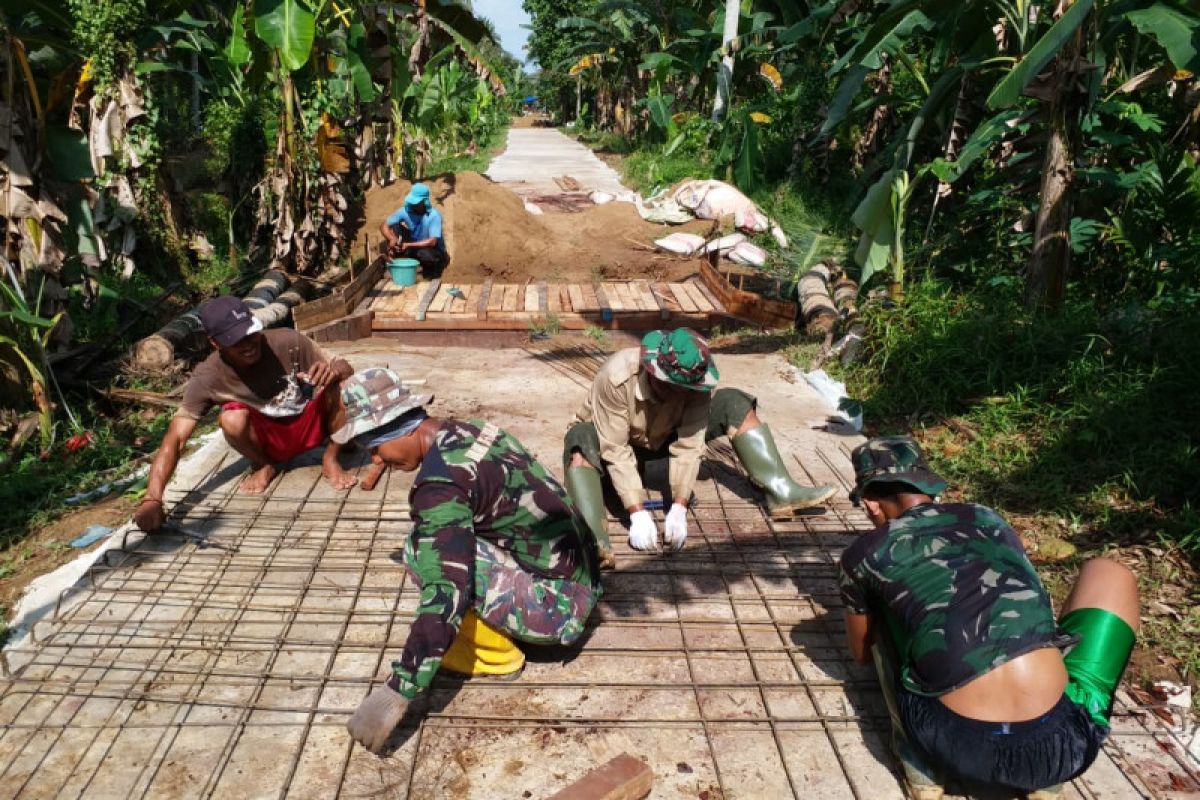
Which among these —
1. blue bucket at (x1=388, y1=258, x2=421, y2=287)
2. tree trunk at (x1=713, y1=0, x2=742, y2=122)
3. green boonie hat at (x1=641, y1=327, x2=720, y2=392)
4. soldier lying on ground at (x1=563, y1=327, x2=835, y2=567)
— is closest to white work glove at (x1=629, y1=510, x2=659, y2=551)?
soldier lying on ground at (x1=563, y1=327, x2=835, y2=567)

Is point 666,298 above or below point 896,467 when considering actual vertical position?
below

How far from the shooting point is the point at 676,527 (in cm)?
325

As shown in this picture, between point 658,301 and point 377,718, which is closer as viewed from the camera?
point 377,718

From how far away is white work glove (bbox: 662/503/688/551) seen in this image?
10.7 ft

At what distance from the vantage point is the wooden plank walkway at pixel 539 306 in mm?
6309

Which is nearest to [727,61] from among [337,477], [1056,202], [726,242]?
[726,242]

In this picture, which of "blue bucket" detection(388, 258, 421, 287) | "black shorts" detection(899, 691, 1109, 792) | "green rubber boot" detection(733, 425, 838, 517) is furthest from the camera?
"blue bucket" detection(388, 258, 421, 287)

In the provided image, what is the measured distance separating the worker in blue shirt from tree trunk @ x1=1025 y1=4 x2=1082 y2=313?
5108 millimetres

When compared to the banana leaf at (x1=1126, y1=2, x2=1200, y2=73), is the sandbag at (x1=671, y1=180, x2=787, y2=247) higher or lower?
lower

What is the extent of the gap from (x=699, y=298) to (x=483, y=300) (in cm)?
189

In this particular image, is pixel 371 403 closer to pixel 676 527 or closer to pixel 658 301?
pixel 676 527

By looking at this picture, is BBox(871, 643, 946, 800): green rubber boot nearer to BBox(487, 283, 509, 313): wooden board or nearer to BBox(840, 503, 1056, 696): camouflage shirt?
BBox(840, 503, 1056, 696): camouflage shirt

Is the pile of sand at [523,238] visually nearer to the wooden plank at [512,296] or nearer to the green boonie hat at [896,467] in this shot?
the wooden plank at [512,296]

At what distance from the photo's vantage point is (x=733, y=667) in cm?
263
